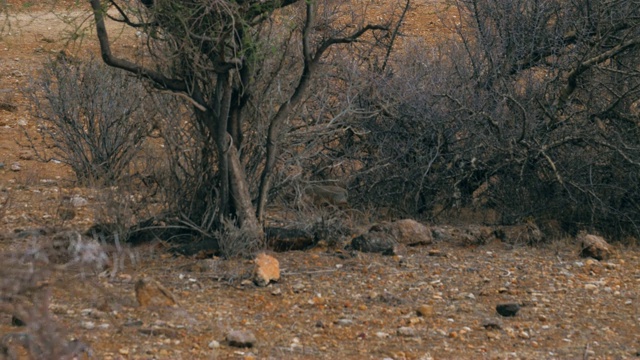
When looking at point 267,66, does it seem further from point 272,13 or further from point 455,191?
point 455,191

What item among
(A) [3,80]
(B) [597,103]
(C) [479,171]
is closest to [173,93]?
(C) [479,171]

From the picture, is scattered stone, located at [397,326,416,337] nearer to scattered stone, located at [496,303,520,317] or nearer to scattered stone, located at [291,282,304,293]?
scattered stone, located at [496,303,520,317]

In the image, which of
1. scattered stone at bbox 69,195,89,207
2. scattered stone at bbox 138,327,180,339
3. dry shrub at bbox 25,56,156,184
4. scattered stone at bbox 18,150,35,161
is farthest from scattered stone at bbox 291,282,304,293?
scattered stone at bbox 18,150,35,161

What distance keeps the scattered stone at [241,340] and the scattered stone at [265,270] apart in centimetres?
116

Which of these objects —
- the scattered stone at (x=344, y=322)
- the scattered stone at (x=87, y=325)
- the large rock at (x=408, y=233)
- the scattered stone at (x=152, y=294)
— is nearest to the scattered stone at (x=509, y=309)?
the scattered stone at (x=344, y=322)

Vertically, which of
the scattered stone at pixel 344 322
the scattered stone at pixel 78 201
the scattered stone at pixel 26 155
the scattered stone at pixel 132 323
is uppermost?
the scattered stone at pixel 26 155

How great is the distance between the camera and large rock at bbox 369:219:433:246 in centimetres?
766

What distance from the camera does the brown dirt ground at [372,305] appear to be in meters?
5.18

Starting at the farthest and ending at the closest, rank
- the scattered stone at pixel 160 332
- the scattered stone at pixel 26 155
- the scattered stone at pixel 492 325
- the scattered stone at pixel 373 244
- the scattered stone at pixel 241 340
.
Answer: the scattered stone at pixel 26 155, the scattered stone at pixel 373 244, the scattered stone at pixel 492 325, the scattered stone at pixel 160 332, the scattered stone at pixel 241 340

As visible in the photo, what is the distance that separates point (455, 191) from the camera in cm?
880

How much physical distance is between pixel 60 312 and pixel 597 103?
564 cm

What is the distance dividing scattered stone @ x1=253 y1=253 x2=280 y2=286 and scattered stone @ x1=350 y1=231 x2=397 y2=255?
1.09m

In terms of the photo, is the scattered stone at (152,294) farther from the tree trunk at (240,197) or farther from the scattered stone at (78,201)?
the scattered stone at (78,201)

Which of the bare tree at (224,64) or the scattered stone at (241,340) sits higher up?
the bare tree at (224,64)
